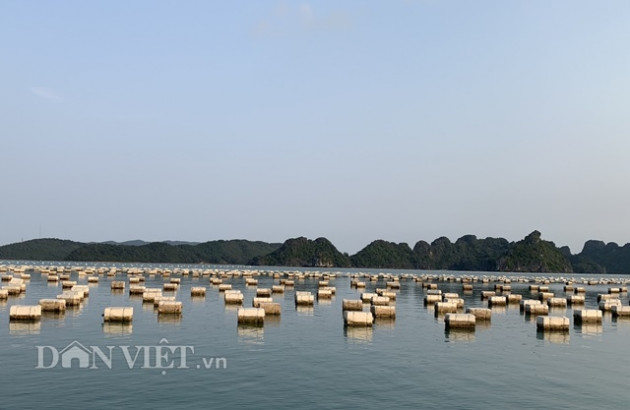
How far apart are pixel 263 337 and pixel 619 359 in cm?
2321

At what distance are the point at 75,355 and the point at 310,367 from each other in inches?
515

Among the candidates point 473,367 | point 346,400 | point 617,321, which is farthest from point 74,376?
point 617,321

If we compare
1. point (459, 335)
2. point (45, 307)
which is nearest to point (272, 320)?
point (459, 335)

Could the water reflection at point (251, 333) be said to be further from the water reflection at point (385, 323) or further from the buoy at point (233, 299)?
the buoy at point (233, 299)

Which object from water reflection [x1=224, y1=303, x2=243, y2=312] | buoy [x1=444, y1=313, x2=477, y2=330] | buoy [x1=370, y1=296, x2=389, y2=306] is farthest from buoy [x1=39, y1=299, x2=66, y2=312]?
buoy [x1=444, y1=313, x2=477, y2=330]

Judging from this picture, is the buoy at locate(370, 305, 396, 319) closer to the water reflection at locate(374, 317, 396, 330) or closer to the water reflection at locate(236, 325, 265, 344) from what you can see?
the water reflection at locate(374, 317, 396, 330)

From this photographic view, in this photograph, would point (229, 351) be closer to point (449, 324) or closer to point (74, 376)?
point (74, 376)

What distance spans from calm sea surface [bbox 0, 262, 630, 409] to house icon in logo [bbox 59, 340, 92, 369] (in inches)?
19.2

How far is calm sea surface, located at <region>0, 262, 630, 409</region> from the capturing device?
25.0m

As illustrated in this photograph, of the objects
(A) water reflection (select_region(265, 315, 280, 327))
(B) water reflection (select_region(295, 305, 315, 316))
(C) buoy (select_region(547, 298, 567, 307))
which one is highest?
(A) water reflection (select_region(265, 315, 280, 327))

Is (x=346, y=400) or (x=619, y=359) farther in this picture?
(x=619, y=359)

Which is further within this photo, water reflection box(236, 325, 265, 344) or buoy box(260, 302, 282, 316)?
buoy box(260, 302, 282, 316)

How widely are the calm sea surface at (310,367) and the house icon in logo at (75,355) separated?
1.60 feet

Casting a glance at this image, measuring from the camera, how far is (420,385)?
1110 inches
